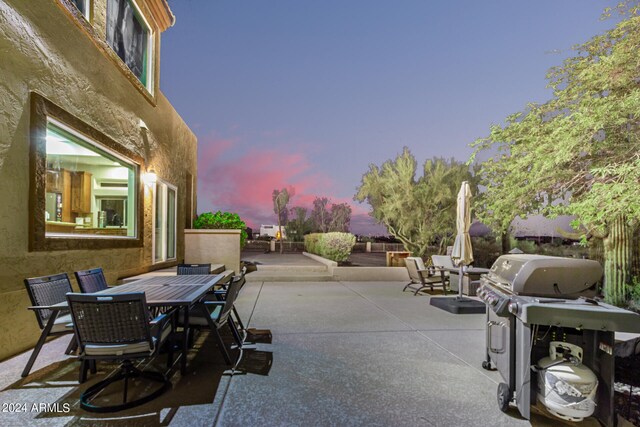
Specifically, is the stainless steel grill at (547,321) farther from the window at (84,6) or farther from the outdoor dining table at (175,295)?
the window at (84,6)

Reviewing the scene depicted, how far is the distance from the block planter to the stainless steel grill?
785 centimetres

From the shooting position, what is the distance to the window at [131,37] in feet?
20.0

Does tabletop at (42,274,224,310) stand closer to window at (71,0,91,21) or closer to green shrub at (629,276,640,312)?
window at (71,0,91,21)

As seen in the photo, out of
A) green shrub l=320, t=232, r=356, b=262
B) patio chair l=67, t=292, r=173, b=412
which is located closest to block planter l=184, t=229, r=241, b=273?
green shrub l=320, t=232, r=356, b=262

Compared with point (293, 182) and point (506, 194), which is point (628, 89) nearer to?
point (506, 194)

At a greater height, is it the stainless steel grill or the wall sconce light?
the wall sconce light

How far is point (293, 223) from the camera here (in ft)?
135

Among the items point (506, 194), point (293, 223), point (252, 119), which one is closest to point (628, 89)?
point (506, 194)

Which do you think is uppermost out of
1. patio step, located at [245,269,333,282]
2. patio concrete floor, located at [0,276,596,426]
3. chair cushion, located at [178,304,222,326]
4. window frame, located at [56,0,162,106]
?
window frame, located at [56,0,162,106]

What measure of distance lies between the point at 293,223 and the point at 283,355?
3776 cm

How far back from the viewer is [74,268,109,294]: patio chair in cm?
367

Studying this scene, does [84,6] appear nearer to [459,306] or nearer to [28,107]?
[28,107]

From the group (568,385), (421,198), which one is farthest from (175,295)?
(421,198)

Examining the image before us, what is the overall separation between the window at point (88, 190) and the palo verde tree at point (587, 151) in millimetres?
7935
